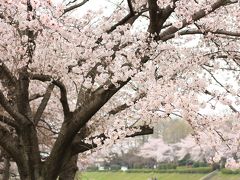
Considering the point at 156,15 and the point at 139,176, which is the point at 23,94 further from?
the point at 139,176

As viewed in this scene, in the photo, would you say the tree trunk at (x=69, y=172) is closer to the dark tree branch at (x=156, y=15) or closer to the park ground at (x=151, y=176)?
the dark tree branch at (x=156, y=15)

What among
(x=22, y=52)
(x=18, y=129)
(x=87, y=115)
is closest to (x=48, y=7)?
(x=22, y=52)

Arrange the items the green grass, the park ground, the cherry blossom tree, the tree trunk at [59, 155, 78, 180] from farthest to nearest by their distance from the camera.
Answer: the park ground → the green grass → the tree trunk at [59, 155, 78, 180] → the cherry blossom tree

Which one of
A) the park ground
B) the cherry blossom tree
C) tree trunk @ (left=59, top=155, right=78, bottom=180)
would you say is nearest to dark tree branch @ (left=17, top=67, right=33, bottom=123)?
the cherry blossom tree

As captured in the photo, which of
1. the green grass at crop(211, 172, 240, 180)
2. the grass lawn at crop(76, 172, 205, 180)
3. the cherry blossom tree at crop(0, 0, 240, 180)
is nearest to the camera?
the cherry blossom tree at crop(0, 0, 240, 180)

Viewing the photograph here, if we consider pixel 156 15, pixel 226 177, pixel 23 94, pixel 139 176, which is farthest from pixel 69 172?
pixel 139 176

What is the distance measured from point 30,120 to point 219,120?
3158 mm

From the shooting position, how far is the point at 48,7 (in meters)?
5.59

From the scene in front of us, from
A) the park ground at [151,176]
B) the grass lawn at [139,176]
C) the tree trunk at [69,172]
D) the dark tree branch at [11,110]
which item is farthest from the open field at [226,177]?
the dark tree branch at [11,110]

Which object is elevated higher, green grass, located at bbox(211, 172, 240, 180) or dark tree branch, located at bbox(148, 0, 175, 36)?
dark tree branch, located at bbox(148, 0, 175, 36)

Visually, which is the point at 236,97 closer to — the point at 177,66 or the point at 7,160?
the point at 177,66

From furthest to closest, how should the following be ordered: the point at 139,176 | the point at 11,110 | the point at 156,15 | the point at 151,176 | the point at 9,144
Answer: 1. the point at 139,176
2. the point at 151,176
3. the point at 9,144
4. the point at 11,110
5. the point at 156,15

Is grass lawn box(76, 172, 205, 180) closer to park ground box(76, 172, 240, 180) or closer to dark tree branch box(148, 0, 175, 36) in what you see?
park ground box(76, 172, 240, 180)

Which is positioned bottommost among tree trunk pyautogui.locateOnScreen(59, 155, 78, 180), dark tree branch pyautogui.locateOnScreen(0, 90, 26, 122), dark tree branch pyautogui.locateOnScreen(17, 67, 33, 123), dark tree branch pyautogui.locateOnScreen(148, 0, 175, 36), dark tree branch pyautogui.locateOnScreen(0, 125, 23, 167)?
tree trunk pyautogui.locateOnScreen(59, 155, 78, 180)
